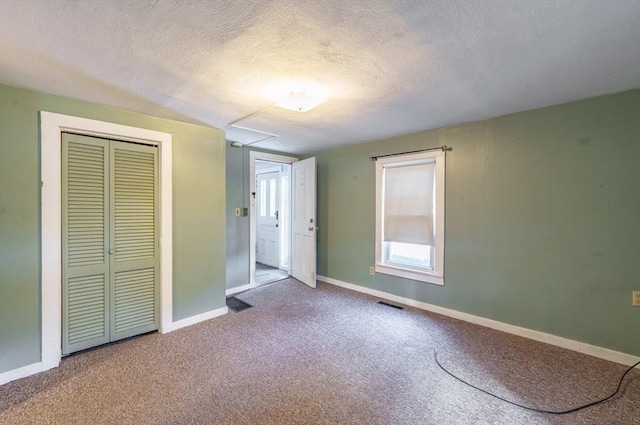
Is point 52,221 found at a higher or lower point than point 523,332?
higher

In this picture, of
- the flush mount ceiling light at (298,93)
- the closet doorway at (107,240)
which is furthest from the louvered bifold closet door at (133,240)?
the flush mount ceiling light at (298,93)

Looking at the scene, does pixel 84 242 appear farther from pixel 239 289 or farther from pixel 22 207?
pixel 239 289

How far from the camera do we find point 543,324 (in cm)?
259

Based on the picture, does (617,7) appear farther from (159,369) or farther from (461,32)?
(159,369)

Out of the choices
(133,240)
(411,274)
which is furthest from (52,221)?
(411,274)

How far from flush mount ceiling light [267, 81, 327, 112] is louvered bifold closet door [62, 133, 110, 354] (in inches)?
65.2

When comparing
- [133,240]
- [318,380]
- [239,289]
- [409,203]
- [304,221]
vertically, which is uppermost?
[409,203]

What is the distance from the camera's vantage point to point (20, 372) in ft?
6.70

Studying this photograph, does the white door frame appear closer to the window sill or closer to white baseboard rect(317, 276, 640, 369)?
white baseboard rect(317, 276, 640, 369)

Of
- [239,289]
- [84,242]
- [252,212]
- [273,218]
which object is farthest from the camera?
[273,218]

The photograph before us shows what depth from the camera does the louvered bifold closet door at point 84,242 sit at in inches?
89.8

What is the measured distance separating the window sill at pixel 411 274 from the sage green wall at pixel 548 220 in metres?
0.09

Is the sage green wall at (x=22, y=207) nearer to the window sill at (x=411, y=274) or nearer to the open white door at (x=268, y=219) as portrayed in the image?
the open white door at (x=268, y=219)

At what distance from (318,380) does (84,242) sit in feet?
7.54
